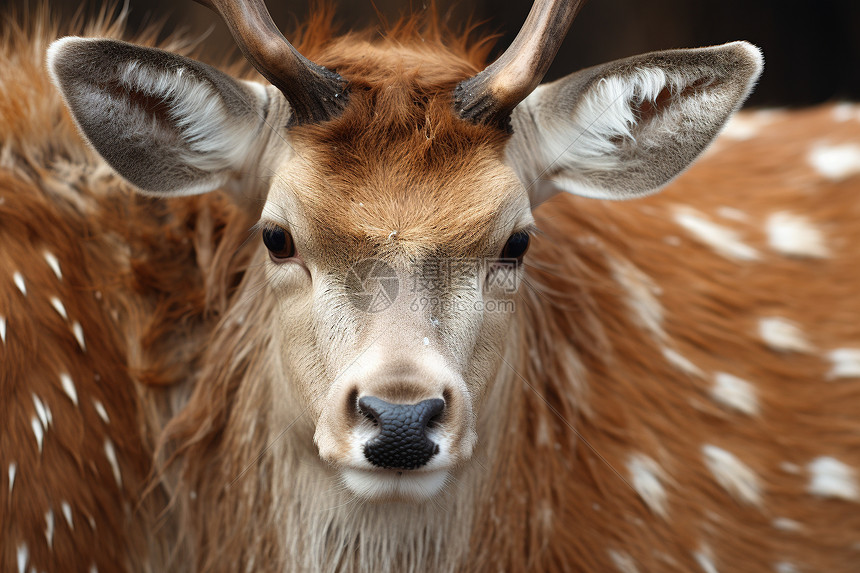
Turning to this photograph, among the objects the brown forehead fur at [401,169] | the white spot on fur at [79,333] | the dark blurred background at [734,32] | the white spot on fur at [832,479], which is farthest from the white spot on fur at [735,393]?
the dark blurred background at [734,32]

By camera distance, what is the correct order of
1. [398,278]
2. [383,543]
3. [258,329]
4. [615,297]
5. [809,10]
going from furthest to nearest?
1. [809,10]
2. [615,297]
3. [258,329]
4. [383,543]
5. [398,278]

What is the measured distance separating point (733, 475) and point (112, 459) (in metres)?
2.11

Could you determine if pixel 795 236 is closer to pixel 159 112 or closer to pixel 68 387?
pixel 159 112

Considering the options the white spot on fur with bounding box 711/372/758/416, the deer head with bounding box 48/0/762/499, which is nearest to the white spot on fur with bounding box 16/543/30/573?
the deer head with bounding box 48/0/762/499

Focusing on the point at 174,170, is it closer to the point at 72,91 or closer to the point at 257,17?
the point at 72,91

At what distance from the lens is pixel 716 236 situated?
342cm

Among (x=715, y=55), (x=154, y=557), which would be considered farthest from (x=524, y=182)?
(x=154, y=557)

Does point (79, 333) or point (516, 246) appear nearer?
point (516, 246)

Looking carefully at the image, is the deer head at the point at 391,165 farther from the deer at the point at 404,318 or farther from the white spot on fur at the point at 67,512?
the white spot on fur at the point at 67,512

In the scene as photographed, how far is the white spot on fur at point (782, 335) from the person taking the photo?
10.6ft

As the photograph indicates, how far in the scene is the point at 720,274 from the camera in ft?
10.9

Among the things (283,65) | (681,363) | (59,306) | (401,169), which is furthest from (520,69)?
(59,306)

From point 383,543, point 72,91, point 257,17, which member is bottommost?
point 383,543

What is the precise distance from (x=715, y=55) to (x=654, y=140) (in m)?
0.33
